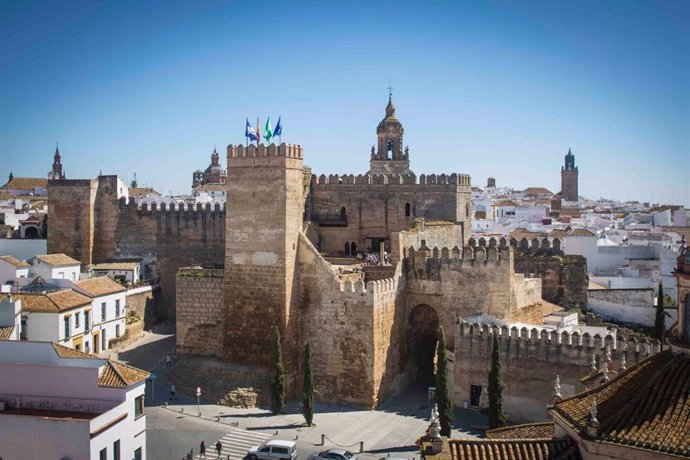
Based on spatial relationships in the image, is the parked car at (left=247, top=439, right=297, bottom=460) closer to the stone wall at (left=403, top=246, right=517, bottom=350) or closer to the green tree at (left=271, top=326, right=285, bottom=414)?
the green tree at (left=271, top=326, right=285, bottom=414)

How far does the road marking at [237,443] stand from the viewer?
2081 cm

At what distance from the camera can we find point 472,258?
2712cm

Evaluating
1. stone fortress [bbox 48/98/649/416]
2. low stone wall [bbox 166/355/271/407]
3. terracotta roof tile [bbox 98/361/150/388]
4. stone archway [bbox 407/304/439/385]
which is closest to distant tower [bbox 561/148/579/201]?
stone fortress [bbox 48/98/649/416]

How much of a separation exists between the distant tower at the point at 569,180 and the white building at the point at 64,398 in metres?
91.6

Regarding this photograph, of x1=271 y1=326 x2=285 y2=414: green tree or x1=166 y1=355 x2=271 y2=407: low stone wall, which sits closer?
x1=271 y1=326 x2=285 y2=414: green tree

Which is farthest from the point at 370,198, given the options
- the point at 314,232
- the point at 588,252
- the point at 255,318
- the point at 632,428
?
the point at 632,428

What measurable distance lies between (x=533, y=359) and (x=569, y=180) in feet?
279

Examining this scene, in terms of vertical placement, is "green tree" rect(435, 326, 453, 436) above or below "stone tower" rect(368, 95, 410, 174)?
below

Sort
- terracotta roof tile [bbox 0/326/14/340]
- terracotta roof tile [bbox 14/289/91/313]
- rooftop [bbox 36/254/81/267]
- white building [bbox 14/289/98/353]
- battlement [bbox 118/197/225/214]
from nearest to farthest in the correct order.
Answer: terracotta roof tile [bbox 0/326/14/340] < white building [bbox 14/289/98/353] < terracotta roof tile [bbox 14/289/91/313] < rooftop [bbox 36/254/81/267] < battlement [bbox 118/197/225/214]

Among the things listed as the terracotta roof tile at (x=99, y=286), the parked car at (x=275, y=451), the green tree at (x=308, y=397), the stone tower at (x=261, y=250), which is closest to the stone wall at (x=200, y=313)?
the stone tower at (x=261, y=250)

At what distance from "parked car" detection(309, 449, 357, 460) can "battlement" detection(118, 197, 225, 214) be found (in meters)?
19.4

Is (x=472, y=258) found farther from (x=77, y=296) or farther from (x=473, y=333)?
(x=77, y=296)

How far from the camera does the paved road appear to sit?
21.1 m

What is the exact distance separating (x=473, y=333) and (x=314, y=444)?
677 cm
